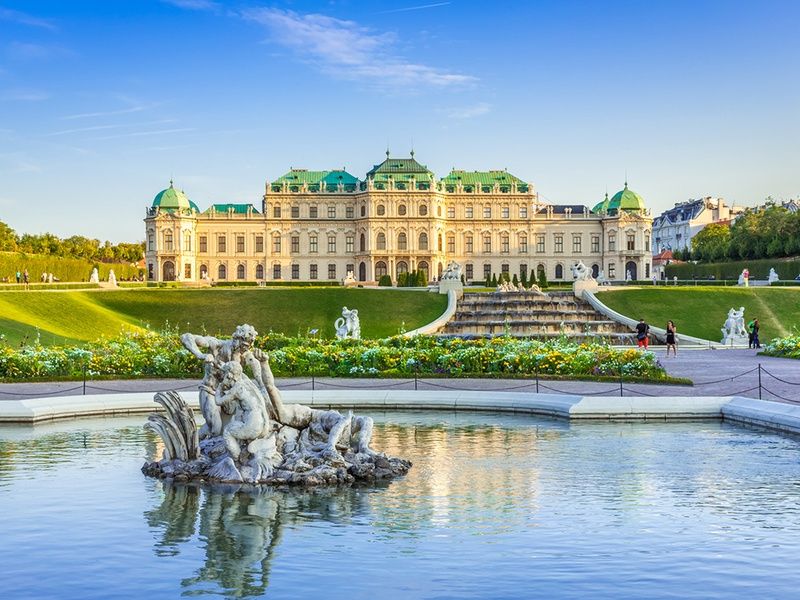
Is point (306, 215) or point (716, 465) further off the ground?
point (306, 215)

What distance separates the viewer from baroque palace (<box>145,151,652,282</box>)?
4469 inches

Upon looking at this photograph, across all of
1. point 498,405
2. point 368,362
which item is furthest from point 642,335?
point 498,405

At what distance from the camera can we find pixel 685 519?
1222cm

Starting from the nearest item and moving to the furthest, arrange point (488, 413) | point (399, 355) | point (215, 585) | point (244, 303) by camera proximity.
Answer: point (215, 585) → point (488, 413) → point (399, 355) → point (244, 303)

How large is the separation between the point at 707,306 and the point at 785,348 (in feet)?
67.4

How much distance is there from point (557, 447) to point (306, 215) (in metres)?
101

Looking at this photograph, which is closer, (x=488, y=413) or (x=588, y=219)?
(x=488, y=413)

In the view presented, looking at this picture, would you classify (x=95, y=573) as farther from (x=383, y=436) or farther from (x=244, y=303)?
(x=244, y=303)

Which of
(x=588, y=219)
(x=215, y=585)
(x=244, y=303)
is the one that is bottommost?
(x=215, y=585)

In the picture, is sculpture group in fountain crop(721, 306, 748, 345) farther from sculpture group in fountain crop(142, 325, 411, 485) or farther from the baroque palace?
the baroque palace

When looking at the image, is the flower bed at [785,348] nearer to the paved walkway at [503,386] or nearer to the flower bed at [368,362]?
the paved walkway at [503,386]

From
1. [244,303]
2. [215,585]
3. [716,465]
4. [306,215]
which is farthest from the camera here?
[306,215]

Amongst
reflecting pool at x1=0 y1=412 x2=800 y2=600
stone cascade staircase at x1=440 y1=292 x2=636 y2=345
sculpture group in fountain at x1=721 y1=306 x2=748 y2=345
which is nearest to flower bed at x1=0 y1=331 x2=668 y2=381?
reflecting pool at x1=0 y1=412 x2=800 y2=600

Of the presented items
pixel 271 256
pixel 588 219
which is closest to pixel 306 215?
pixel 271 256
